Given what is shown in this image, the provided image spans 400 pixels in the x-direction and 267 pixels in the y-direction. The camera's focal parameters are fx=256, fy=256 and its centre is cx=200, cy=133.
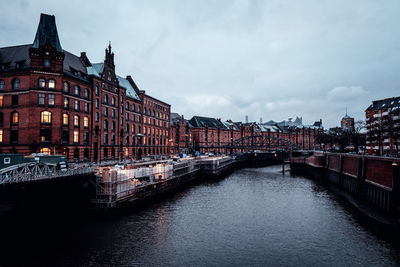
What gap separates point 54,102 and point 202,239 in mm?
42467

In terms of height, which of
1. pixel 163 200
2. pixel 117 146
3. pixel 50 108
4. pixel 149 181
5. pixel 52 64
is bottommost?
pixel 163 200

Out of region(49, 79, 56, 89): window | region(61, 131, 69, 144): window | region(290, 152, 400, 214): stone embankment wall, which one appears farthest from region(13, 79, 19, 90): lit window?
region(290, 152, 400, 214): stone embankment wall

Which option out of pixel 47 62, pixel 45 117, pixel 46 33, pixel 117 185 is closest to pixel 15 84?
pixel 47 62

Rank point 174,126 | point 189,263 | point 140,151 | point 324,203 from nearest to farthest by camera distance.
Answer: point 189,263 < point 324,203 < point 140,151 < point 174,126

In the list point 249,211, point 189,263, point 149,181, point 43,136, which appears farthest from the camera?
point 43,136

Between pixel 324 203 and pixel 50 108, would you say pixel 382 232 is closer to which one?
pixel 324 203

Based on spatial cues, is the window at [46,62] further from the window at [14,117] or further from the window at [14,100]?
the window at [14,117]

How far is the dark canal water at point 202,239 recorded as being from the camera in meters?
20.4

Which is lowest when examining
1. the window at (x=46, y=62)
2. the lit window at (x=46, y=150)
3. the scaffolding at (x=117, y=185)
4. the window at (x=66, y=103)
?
the scaffolding at (x=117, y=185)

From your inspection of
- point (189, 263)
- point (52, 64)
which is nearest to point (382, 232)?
point (189, 263)

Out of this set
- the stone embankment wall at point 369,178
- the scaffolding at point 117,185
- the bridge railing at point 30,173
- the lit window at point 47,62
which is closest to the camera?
the bridge railing at point 30,173

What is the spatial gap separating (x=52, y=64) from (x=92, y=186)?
29.4 meters

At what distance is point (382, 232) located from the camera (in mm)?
25562

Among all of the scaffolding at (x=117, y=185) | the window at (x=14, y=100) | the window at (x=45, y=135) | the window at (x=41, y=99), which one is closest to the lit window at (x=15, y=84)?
the window at (x=14, y=100)
